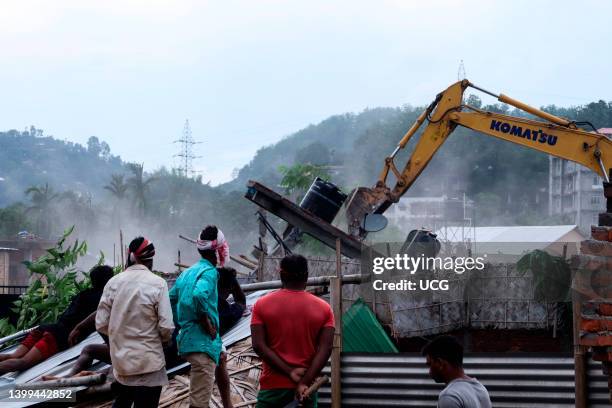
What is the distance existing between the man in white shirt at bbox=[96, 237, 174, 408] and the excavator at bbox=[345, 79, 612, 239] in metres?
9.71

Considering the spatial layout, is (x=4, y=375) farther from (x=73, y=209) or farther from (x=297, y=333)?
(x=73, y=209)

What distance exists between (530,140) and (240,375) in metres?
9.30

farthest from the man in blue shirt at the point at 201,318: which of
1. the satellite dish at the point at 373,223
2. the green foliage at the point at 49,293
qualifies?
the satellite dish at the point at 373,223

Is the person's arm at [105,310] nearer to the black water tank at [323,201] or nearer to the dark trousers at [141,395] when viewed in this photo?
the dark trousers at [141,395]

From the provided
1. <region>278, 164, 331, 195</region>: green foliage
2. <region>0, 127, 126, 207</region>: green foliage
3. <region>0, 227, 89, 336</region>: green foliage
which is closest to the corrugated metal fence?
<region>0, 227, 89, 336</region>: green foliage

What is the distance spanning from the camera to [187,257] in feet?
209

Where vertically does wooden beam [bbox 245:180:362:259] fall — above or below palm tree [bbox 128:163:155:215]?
below

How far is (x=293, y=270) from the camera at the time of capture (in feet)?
17.8

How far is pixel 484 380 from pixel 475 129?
30.9ft

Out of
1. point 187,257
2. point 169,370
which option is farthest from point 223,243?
point 187,257

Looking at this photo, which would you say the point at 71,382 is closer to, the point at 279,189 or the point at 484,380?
the point at 484,380

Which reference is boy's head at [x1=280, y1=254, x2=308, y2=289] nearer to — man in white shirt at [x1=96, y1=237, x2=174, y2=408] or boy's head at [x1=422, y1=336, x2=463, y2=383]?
man in white shirt at [x1=96, y1=237, x2=174, y2=408]

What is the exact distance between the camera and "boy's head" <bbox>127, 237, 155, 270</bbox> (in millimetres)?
6145

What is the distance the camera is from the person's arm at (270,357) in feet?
17.7
